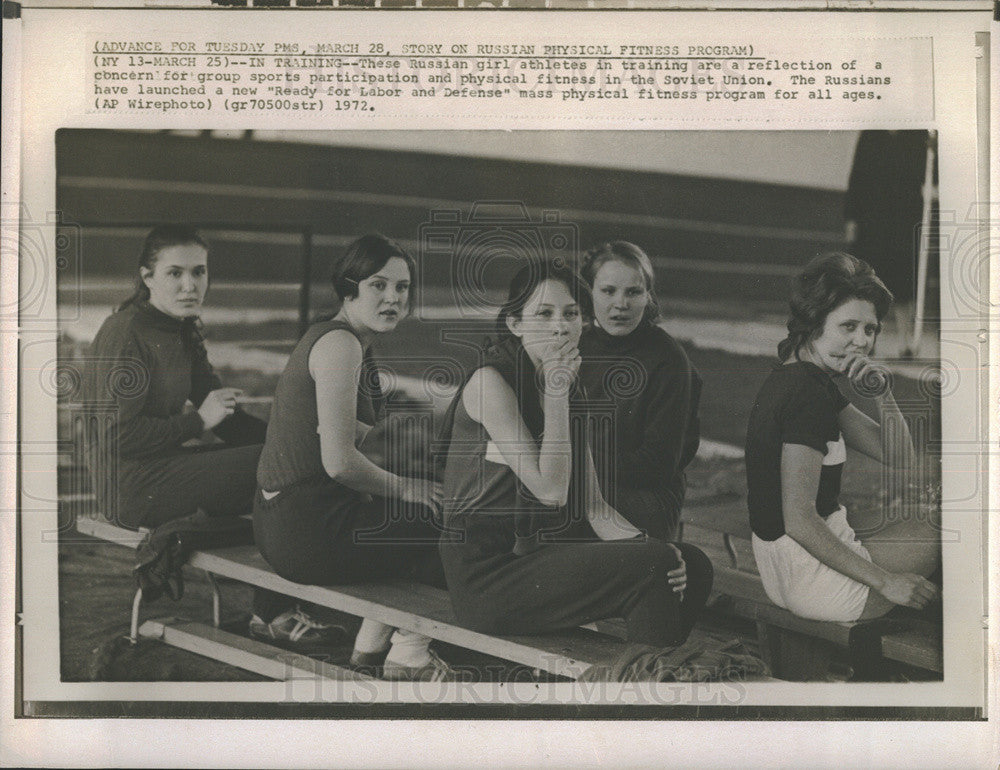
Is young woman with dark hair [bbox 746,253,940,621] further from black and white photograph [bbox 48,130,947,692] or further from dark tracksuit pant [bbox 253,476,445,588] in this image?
dark tracksuit pant [bbox 253,476,445,588]

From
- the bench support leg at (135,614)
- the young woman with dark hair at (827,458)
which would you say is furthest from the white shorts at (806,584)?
the bench support leg at (135,614)

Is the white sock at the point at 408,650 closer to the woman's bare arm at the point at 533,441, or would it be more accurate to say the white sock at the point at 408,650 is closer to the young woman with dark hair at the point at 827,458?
the woman's bare arm at the point at 533,441


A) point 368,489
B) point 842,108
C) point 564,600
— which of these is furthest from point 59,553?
point 842,108

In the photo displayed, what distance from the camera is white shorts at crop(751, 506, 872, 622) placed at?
6.46 feet

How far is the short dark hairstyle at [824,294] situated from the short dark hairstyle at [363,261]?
2.82ft

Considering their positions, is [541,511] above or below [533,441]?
below

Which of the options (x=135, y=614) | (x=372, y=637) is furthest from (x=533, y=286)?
(x=135, y=614)

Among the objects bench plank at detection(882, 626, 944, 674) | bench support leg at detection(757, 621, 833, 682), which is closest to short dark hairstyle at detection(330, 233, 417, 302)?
bench support leg at detection(757, 621, 833, 682)

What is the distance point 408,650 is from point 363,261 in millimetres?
873

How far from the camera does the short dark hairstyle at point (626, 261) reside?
1.97 m

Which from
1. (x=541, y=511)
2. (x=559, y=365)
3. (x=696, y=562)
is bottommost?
(x=696, y=562)

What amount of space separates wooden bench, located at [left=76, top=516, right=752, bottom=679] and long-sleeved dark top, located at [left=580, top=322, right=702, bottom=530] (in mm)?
321

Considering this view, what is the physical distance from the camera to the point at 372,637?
197 centimetres

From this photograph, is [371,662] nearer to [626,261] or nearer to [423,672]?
[423,672]
